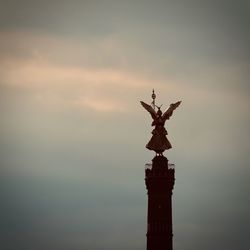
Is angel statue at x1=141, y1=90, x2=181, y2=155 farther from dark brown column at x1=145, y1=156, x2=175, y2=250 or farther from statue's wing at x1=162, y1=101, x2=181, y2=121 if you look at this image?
dark brown column at x1=145, y1=156, x2=175, y2=250

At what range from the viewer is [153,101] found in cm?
4394

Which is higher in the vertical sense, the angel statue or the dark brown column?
the angel statue

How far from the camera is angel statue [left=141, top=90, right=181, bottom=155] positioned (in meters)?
42.9

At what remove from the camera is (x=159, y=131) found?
43250 mm

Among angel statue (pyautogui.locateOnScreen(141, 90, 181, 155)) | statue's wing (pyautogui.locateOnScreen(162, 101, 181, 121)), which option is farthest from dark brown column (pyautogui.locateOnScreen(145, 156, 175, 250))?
statue's wing (pyautogui.locateOnScreen(162, 101, 181, 121))

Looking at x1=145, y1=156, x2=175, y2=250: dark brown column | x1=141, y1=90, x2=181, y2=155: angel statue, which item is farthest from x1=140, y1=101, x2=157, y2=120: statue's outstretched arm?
x1=145, y1=156, x2=175, y2=250: dark brown column

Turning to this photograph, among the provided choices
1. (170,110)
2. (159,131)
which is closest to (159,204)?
(159,131)

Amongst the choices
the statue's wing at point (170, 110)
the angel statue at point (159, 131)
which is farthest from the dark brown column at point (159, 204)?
the statue's wing at point (170, 110)

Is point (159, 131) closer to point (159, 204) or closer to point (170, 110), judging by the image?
point (170, 110)

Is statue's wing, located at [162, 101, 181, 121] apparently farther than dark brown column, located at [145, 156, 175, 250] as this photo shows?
Yes

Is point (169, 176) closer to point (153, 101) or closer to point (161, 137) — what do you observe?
point (161, 137)

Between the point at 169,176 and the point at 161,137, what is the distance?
3238mm

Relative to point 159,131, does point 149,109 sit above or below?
above

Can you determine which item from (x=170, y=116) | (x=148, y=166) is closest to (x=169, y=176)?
(x=148, y=166)
